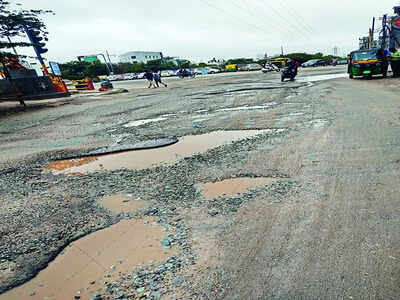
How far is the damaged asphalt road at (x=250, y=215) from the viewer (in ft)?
6.00

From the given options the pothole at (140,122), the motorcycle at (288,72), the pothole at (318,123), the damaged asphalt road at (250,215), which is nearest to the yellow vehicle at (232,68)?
the motorcycle at (288,72)

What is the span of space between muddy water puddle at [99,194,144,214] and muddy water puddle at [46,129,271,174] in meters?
1.08

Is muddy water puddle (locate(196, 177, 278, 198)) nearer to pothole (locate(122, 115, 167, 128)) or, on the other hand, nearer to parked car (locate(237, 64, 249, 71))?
pothole (locate(122, 115, 167, 128))

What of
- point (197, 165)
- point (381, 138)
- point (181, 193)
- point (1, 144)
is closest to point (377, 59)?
point (381, 138)

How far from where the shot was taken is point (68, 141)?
6.55 metres

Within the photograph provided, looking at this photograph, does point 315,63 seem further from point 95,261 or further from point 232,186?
point 95,261

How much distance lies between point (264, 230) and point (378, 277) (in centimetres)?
90

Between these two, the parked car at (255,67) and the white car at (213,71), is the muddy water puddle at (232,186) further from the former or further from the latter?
the white car at (213,71)

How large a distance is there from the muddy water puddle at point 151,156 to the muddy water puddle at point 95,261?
1.87 metres

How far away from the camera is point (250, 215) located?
2.62 meters

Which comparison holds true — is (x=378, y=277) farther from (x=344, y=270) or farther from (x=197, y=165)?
(x=197, y=165)

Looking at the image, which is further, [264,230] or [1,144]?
[1,144]

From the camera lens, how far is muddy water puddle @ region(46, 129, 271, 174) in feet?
14.9

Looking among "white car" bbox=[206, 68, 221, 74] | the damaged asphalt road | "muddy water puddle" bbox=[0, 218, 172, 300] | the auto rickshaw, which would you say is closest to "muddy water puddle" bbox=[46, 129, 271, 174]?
the damaged asphalt road
